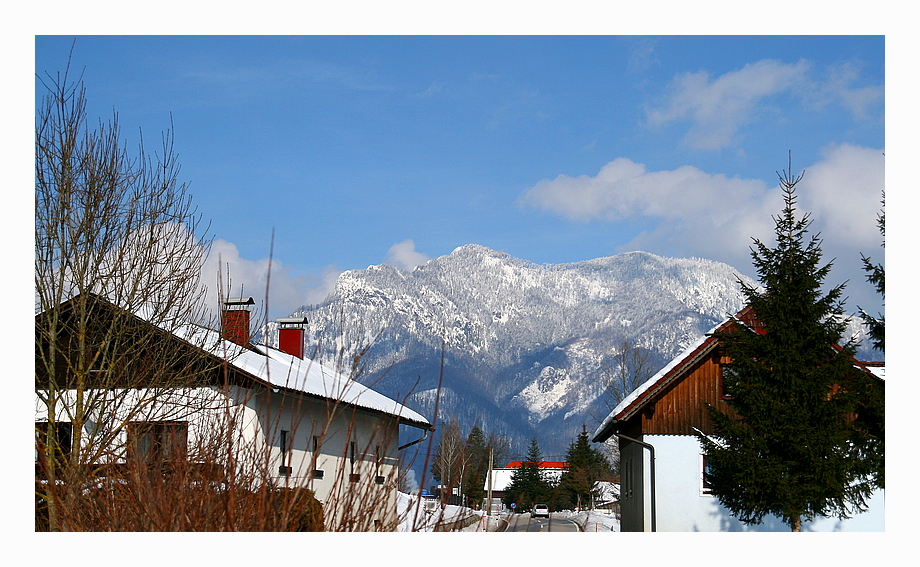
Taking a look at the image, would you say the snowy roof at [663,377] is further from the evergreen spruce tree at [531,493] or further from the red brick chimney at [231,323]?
the red brick chimney at [231,323]

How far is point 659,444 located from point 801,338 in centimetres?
666

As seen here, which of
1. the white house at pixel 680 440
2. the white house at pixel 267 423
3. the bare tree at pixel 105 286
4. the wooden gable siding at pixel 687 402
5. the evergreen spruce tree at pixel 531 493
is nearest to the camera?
the white house at pixel 267 423

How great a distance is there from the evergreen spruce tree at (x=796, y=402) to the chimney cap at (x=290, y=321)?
1601 centimetres

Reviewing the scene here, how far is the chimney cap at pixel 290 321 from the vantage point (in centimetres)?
2820

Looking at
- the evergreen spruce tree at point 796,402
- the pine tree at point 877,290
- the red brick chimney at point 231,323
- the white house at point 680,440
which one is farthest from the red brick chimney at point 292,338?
the pine tree at point 877,290

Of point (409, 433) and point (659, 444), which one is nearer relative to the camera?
point (659, 444)

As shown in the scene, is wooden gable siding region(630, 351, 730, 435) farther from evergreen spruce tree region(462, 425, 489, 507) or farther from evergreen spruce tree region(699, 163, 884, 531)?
evergreen spruce tree region(462, 425, 489, 507)

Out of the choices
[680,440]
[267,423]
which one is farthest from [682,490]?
[267,423]
